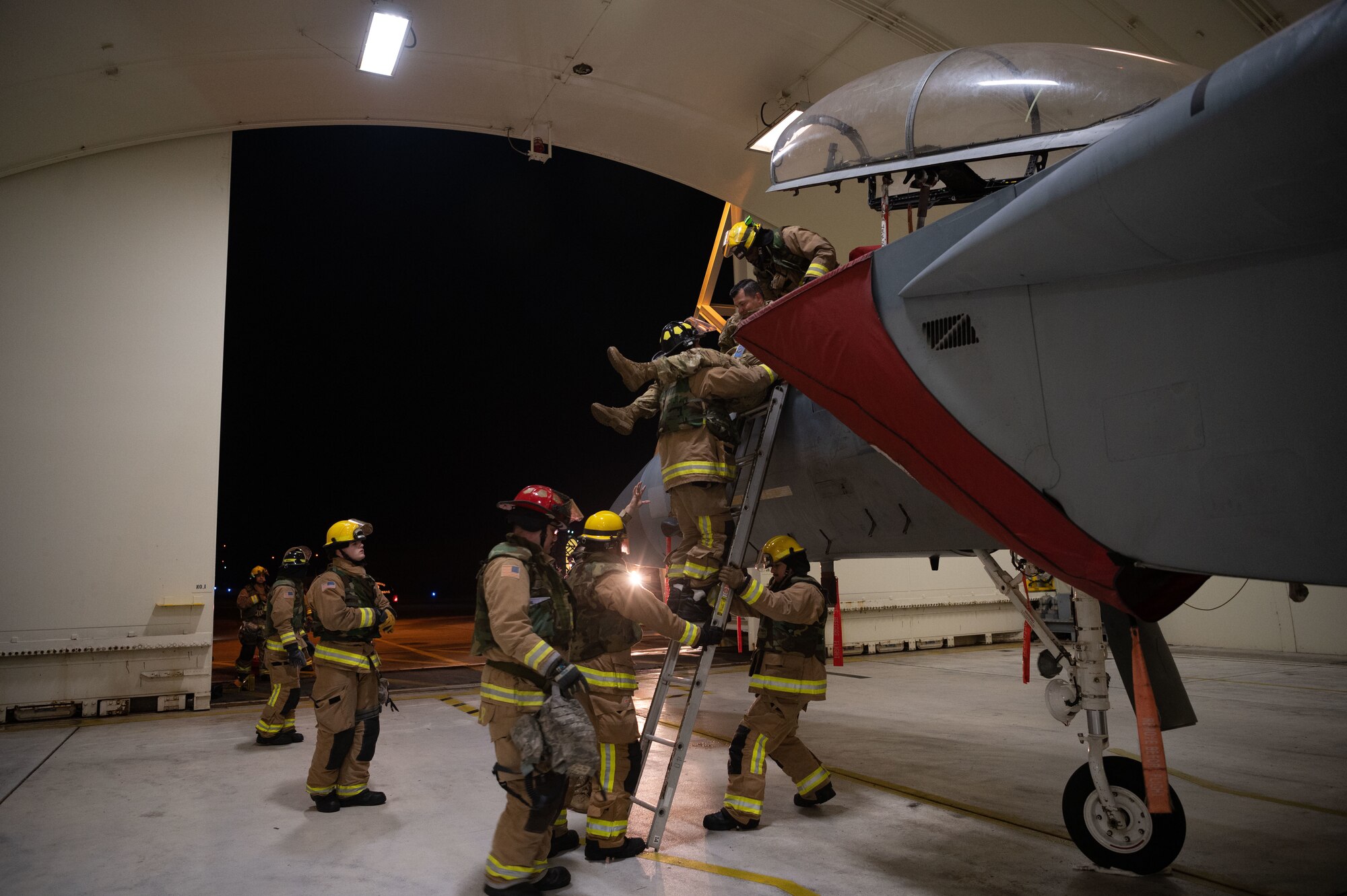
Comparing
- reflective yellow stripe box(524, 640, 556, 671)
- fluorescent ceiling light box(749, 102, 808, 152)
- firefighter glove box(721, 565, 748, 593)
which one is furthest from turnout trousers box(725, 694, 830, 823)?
fluorescent ceiling light box(749, 102, 808, 152)

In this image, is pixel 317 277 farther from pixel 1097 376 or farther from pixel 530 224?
pixel 1097 376

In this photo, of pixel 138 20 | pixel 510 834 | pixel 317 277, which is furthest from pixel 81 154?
pixel 317 277

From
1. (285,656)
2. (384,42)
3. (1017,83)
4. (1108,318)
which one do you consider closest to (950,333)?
(1108,318)

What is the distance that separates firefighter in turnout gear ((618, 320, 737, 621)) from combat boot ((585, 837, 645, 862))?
146cm

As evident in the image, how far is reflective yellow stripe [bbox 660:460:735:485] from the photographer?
5.16 metres

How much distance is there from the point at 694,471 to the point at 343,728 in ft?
11.2

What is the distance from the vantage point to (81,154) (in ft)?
32.0

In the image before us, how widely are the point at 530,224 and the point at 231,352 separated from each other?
17.8 m

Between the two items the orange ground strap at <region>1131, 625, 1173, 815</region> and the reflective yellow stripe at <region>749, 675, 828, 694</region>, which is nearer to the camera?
the orange ground strap at <region>1131, 625, 1173, 815</region>

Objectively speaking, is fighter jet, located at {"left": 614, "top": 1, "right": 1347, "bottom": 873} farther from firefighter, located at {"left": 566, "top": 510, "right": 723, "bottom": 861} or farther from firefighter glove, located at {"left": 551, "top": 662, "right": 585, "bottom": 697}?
firefighter glove, located at {"left": 551, "top": 662, "right": 585, "bottom": 697}

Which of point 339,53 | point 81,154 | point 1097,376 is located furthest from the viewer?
point 81,154

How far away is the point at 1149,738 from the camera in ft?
11.9

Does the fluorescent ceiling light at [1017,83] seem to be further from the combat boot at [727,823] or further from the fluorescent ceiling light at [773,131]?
the fluorescent ceiling light at [773,131]

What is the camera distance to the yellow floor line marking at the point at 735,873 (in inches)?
164
